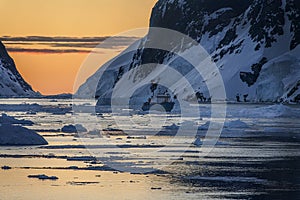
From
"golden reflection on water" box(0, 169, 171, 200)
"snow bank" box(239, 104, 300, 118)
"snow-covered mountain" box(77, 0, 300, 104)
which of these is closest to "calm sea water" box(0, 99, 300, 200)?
"golden reflection on water" box(0, 169, 171, 200)

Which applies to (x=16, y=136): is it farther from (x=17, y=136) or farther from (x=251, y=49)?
(x=251, y=49)

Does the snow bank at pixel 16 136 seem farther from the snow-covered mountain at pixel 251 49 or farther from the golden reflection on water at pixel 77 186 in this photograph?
the snow-covered mountain at pixel 251 49

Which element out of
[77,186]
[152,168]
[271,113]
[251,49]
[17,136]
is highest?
[251,49]

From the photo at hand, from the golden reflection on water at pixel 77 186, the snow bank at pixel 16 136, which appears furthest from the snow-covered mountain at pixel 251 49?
the golden reflection on water at pixel 77 186

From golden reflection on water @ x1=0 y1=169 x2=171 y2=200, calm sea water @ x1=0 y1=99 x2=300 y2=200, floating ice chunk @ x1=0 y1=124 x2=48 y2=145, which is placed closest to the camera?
golden reflection on water @ x1=0 y1=169 x2=171 y2=200

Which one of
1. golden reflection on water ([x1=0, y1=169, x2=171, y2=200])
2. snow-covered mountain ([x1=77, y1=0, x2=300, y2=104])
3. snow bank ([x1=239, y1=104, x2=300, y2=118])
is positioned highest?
snow-covered mountain ([x1=77, y1=0, x2=300, y2=104])

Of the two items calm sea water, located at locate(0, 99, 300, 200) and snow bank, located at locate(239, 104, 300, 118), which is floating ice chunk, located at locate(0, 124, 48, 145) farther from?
snow bank, located at locate(239, 104, 300, 118)

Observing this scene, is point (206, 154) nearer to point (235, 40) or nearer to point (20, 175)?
point (20, 175)

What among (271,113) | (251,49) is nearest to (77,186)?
(271,113)

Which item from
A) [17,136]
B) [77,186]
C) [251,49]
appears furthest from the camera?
[251,49]

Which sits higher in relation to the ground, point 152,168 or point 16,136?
point 16,136

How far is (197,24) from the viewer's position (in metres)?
194

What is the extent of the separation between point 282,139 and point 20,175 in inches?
876

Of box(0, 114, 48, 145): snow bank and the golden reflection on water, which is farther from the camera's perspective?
box(0, 114, 48, 145): snow bank
